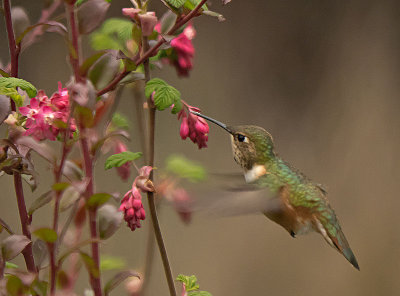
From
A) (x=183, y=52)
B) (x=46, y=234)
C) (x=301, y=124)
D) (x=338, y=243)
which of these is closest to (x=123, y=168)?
(x=183, y=52)

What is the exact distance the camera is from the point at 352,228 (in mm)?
2760

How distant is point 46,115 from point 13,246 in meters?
0.16

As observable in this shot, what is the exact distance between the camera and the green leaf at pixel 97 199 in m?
0.70

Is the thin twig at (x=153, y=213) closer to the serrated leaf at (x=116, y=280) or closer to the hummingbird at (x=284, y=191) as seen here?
the serrated leaf at (x=116, y=280)

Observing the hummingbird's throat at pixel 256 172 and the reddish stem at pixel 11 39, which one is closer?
the reddish stem at pixel 11 39

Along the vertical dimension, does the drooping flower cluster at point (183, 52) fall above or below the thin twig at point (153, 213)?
above

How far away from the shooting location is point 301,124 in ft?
9.15

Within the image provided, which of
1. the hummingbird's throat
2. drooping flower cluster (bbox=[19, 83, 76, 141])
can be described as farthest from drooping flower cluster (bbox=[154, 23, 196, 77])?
the hummingbird's throat

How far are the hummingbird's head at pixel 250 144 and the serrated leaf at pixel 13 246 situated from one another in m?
0.58

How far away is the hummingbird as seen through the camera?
1200mm

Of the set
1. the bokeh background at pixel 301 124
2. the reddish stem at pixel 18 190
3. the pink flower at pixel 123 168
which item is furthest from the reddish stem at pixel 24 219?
the bokeh background at pixel 301 124

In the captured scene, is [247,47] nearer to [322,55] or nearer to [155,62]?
[322,55]

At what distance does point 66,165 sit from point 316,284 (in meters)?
2.10

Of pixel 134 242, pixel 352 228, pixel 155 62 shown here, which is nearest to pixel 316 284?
pixel 352 228
